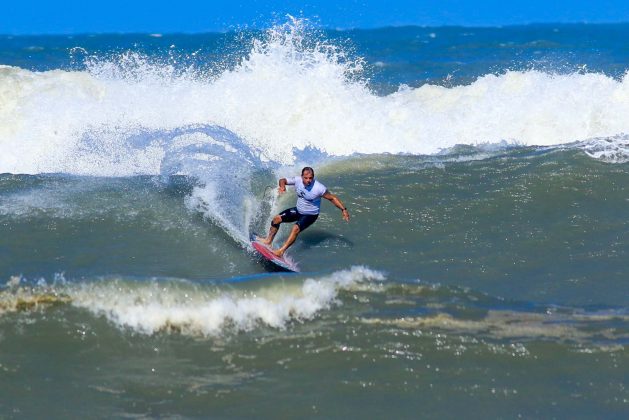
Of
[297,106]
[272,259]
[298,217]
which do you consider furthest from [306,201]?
[297,106]

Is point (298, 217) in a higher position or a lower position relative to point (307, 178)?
lower

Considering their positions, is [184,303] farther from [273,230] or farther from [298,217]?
Result: [298,217]

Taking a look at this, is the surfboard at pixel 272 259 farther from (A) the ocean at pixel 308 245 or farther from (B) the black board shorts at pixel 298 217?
(B) the black board shorts at pixel 298 217

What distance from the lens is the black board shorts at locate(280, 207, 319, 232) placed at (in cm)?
1129

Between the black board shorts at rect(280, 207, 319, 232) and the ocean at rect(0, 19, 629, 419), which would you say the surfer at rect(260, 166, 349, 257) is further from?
the ocean at rect(0, 19, 629, 419)

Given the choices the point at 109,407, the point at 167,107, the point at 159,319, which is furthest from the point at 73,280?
the point at 167,107

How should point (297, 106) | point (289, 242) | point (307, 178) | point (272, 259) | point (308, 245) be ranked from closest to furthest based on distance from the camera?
point (272, 259) → point (289, 242) → point (307, 178) → point (308, 245) → point (297, 106)

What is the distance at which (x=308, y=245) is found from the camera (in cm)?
1148

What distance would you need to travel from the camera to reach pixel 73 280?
8461 mm

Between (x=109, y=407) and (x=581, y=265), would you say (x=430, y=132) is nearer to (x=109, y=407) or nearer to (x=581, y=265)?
(x=581, y=265)

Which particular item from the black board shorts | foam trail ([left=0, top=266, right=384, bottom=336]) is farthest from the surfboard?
foam trail ([left=0, top=266, right=384, bottom=336])

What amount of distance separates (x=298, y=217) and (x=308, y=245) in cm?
43

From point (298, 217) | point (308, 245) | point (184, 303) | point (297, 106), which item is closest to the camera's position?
point (184, 303)

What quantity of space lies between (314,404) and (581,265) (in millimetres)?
5047
